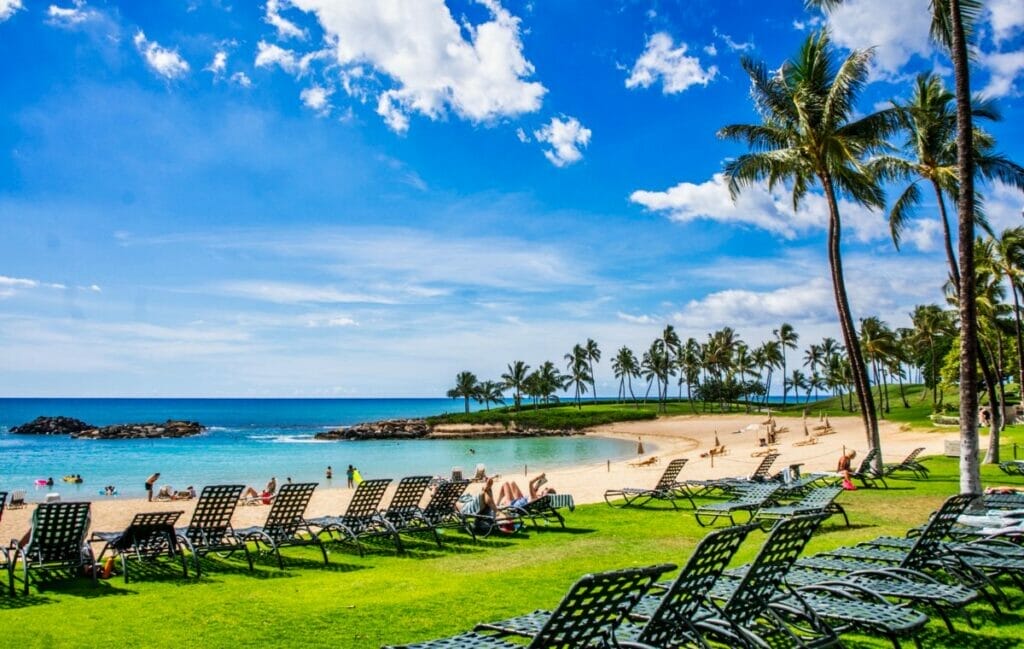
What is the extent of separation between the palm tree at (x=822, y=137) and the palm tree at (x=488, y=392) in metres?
96.3

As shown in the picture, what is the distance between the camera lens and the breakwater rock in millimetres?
85812

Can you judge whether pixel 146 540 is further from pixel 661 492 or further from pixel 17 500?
pixel 17 500

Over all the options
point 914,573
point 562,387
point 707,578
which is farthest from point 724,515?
point 562,387

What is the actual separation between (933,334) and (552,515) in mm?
75451

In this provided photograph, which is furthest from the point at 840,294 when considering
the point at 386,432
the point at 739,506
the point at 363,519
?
the point at 386,432

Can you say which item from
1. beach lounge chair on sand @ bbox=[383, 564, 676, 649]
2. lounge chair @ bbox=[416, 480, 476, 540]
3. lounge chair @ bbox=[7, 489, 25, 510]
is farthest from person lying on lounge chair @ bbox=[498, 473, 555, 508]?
lounge chair @ bbox=[7, 489, 25, 510]

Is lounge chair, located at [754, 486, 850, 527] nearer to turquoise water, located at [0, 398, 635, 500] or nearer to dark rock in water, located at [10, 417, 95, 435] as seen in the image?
turquoise water, located at [0, 398, 635, 500]

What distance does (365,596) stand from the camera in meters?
7.79

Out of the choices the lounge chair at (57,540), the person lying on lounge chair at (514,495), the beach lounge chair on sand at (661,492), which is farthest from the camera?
the beach lounge chair on sand at (661,492)

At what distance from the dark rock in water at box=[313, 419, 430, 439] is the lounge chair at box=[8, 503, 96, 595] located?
256 feet

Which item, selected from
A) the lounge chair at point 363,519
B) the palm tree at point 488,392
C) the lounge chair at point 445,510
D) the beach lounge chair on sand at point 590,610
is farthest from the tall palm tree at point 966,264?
the palm tree at point 488,392

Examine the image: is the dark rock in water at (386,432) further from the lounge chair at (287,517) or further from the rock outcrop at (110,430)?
the lounge chair at (287,517)

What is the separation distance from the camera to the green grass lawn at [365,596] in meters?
6.25

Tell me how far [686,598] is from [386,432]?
8456 centimetres
